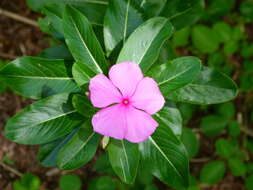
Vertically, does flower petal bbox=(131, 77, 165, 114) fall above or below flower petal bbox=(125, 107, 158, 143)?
above

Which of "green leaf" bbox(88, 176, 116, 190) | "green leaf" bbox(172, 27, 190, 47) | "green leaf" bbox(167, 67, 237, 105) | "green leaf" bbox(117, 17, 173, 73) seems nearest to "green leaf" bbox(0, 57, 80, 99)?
"green leaf" bbox(117, 17, 173, 73)

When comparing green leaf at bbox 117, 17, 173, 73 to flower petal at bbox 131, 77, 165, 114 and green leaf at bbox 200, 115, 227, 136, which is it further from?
green leaf at bbox 200, 115, 227, 136

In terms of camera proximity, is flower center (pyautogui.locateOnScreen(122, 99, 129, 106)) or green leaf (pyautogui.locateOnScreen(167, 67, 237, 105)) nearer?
flower center (pyautogui.locateOnScreen(122, 99, 129, 106))

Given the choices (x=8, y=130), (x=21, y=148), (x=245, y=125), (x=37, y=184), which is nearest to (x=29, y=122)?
(x=8, y=130)

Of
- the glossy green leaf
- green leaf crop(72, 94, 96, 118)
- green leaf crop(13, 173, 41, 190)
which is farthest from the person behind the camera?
green leaf crop(13, 173, 41, 190)

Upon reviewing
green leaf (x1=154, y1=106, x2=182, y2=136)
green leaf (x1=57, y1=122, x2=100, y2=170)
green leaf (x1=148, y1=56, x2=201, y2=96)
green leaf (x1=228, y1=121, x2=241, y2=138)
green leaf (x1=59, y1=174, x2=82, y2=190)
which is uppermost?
green leaf (x1=148, y1=56, x2=201, y2=96)

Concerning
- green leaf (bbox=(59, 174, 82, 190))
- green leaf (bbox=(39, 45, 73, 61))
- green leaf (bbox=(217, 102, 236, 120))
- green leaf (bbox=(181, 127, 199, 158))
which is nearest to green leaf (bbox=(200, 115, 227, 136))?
green leaf (bbox=(217, 102, 236, 120))

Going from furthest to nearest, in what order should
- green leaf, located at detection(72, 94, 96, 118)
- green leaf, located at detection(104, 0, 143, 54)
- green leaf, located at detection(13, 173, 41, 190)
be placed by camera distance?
green leaf, located at detection(13, 173, 41, 190), green leaf, located at detection(104, 0, 143, 54), green leaf, located at detection(72, 94, 96, 118)

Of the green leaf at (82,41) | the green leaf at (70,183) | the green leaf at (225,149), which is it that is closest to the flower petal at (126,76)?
the green leaf at (82,41)
